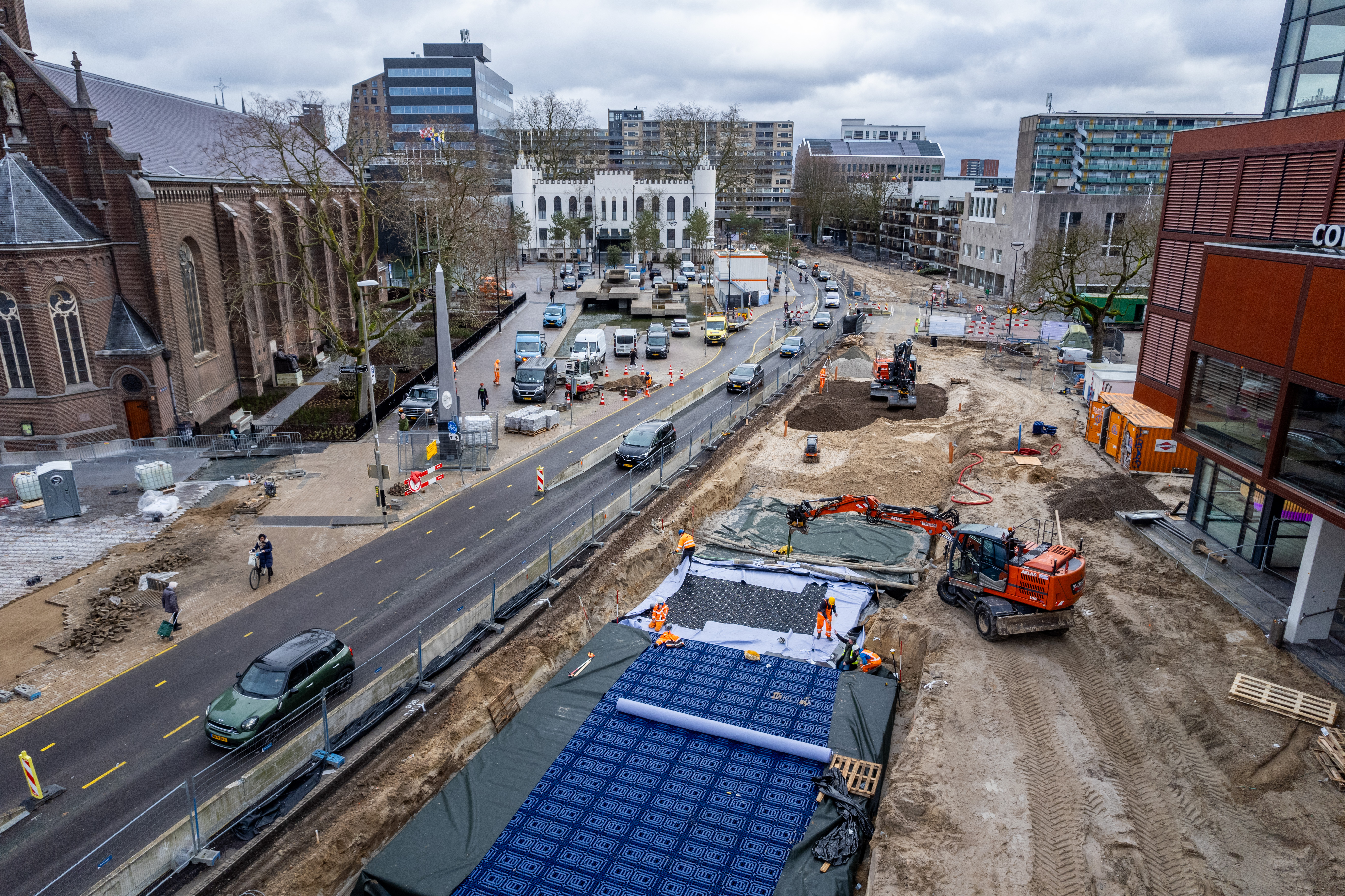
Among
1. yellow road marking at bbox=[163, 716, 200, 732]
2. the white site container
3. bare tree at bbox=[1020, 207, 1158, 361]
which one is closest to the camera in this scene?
yellow road marking at bbox=[163, 716, 200, 732]

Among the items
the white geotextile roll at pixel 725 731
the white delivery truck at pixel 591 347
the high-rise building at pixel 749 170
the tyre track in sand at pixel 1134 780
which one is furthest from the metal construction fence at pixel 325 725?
the high-rise building at pixel 749 170

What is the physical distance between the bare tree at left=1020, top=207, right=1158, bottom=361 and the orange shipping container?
10.6 meters

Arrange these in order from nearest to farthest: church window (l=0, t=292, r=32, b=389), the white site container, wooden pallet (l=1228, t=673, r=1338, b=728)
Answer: wooden pallet (l=1228, t=673, r=1338, b=728) < the white site container < church window (l=0, t=292, r=32, b=389)

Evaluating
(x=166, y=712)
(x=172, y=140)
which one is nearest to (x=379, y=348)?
(x=172, y=140)

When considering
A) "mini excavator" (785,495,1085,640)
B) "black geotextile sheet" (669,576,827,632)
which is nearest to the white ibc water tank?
"black geotextile sheet" (669,576,827,632)

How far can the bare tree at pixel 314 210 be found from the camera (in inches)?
1428

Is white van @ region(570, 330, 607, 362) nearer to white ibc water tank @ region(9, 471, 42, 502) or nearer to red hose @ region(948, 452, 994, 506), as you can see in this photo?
red hose @ region(948, 452, 994, 506)

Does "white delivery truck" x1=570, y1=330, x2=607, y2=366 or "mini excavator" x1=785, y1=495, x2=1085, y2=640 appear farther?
"white delivery truck" x1=570, y1=330, x2=607, y2=366

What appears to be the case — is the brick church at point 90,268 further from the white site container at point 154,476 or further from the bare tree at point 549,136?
the bare tree at point 549,136

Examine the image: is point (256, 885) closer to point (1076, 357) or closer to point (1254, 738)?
point (1254, 738)

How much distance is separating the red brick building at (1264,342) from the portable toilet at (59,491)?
34.9 m

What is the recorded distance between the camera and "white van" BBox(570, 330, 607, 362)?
49.0 meters

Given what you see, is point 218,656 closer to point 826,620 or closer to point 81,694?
point 81,694

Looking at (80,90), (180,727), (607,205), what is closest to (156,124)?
(80,90)
